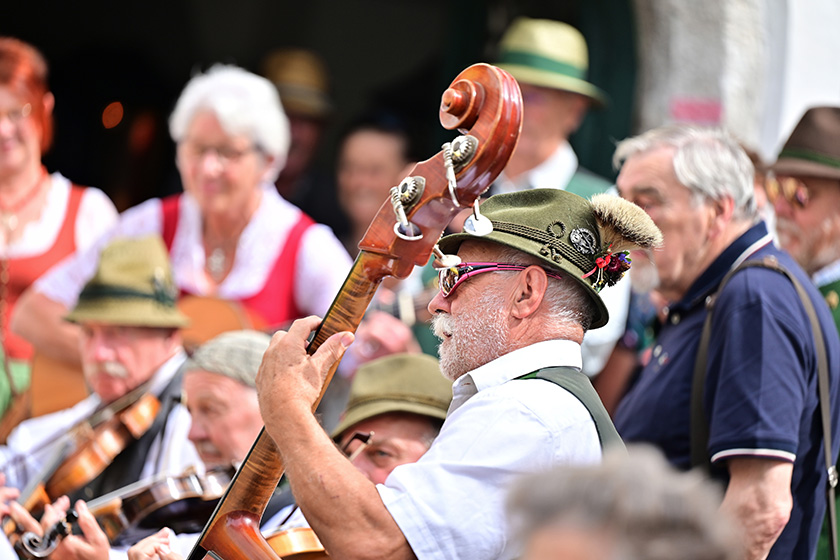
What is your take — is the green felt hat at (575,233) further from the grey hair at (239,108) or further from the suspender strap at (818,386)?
the grey hair at (239,108)

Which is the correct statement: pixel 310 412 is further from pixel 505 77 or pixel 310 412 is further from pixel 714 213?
pixel 714 213

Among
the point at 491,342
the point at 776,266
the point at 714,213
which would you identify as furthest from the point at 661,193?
the point at 491,342

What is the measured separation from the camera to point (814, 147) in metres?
4.13

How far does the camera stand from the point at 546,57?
536cm

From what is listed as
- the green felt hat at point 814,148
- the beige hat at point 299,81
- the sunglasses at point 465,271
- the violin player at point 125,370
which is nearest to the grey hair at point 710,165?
the green felt hat at point 814,148

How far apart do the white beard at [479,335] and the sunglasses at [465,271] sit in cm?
5

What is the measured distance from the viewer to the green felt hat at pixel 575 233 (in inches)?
92.6

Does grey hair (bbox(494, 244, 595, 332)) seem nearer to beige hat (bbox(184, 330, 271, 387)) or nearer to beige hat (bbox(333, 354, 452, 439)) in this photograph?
beige hat (bbox(333, 354, 452, 439))

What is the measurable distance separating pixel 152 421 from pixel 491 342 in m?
2.07

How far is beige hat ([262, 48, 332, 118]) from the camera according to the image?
6828mm

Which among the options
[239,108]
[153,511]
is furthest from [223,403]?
[239,108]

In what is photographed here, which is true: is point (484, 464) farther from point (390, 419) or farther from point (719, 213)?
point (719, 213)

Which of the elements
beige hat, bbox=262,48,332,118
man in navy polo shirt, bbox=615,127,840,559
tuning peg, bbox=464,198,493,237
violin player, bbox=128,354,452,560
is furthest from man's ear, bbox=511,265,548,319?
beige hat, bbox=262,48,332,118

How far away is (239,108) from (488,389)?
3.11 m
